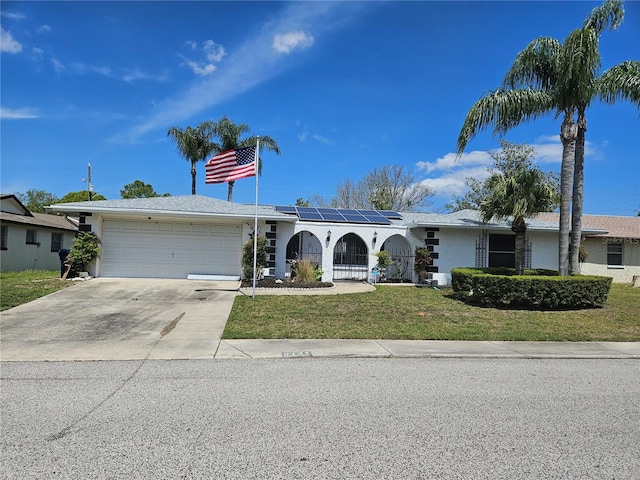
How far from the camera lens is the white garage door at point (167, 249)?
16359 millimetres

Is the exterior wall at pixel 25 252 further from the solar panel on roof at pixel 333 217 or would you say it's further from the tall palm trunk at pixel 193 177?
the solar panel on roof at pixel 333 217

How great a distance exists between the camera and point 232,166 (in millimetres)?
13555

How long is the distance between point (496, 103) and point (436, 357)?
9.43 m

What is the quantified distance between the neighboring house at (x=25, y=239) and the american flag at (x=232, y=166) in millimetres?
12382

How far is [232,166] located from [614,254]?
1918 centimetres

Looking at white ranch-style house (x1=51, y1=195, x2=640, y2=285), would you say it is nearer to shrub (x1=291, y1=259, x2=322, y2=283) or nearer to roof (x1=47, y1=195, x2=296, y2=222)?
roof (x1=47, y1=195, x2=296, y2=222)

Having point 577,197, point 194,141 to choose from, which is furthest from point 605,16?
point 194,141

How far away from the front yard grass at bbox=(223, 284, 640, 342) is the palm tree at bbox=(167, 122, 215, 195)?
20421mm

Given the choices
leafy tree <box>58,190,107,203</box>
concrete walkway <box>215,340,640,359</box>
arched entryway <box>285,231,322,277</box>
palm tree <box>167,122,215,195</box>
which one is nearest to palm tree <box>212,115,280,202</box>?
palm tree <box>167,122,215,195</box>

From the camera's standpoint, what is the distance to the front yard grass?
885cm

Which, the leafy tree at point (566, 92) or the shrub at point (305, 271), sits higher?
the leafy tree at point (566, 92)

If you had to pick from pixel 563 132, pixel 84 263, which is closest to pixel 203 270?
pixel 84 263

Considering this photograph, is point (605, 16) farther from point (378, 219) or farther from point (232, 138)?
point (232, 138)

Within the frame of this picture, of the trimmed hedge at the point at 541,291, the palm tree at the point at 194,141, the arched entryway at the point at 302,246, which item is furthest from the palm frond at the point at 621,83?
the palm tree at the point at 194,141
